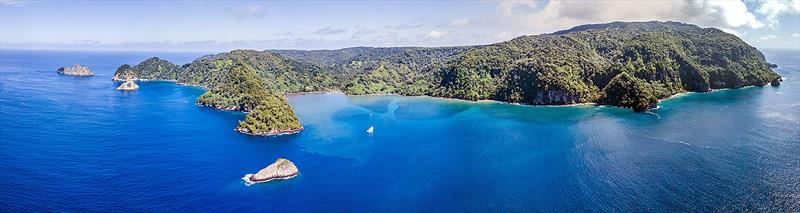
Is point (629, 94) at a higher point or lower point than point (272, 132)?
A: higher

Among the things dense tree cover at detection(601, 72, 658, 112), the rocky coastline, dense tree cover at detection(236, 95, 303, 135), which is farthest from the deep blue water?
dense tree cover at detection(601, 72, 658, 112)

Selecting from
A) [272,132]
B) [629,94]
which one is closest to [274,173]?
[272,132]

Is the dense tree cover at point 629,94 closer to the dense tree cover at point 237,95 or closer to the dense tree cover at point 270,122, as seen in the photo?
the dense tree cover at point 270,122

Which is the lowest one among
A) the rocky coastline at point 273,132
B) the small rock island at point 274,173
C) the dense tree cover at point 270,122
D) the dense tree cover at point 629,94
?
the small rock island at point 274,173

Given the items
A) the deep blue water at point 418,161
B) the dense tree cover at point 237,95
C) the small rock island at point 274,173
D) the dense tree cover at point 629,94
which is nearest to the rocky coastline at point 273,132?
the deep blue water at point 418,161

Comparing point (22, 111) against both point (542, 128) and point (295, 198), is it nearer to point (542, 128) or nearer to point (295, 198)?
point (295, 198)

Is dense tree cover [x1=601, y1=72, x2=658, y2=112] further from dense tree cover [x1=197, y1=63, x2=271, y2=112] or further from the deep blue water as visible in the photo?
dense tree cover [x1=197, y1=63, x2=271, y2=112]

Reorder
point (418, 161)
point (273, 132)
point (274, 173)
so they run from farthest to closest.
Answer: point (273, 132)
point (418, 161)
point (274, 173)

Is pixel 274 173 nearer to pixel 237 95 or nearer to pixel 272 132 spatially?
pixel 272 132
